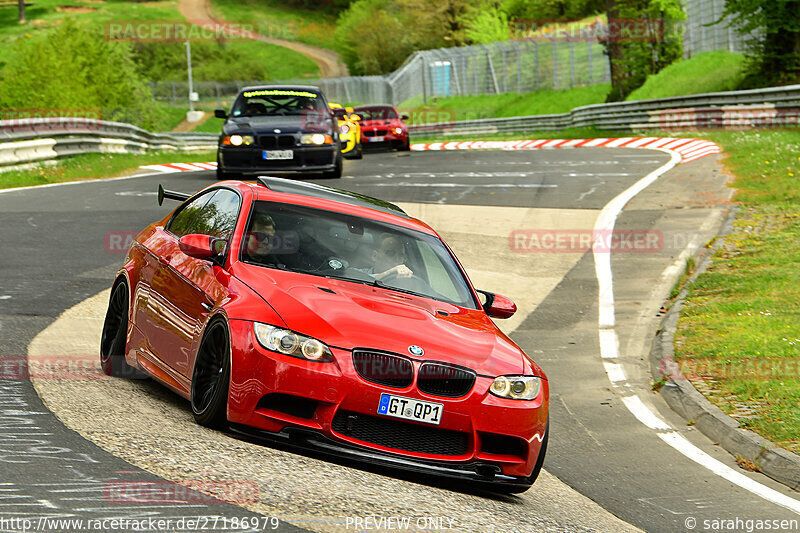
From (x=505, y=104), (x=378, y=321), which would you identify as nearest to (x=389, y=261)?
(x=378, y=321)

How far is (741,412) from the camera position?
8555 millimetres

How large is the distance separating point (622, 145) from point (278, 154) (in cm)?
1570

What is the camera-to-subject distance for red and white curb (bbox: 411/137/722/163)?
87.8 ft

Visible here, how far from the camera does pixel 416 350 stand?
601 cm

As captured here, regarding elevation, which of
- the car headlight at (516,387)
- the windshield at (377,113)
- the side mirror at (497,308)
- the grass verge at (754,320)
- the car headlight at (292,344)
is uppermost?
the windshield at (377,113)

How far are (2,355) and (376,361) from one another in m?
3.22

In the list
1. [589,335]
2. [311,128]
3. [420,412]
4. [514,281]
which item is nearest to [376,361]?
[420,412]

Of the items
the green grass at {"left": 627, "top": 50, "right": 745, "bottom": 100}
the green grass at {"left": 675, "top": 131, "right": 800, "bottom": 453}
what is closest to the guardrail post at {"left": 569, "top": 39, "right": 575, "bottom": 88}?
the green grass at {"left": 627, "top": 50, "right": 745, "bottom": 100}

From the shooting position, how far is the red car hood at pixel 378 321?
6004mm

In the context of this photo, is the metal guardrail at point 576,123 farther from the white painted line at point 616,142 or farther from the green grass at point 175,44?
the green grass at point 175,44

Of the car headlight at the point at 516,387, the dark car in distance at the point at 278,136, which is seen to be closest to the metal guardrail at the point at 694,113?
the dark car in distance at the point at 278,136

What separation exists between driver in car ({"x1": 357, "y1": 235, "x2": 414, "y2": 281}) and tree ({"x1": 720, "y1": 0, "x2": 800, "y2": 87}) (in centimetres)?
3076

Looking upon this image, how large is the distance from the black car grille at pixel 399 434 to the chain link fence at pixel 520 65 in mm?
36620

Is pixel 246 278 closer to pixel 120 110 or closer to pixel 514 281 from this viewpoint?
pixel 514 281
